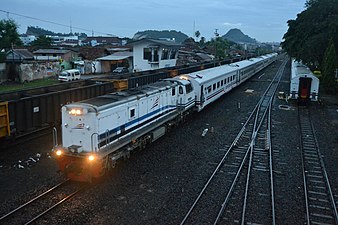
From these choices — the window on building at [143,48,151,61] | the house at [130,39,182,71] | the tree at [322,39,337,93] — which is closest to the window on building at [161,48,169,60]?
the house at [130,39,182,71]

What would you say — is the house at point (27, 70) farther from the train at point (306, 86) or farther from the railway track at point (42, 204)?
the railway track at point (42, 204)

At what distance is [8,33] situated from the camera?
73562 mm

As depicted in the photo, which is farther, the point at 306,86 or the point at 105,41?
the point at 105,41

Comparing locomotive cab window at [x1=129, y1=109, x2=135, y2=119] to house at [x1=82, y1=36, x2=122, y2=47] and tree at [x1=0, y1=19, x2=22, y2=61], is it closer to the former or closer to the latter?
tree at [x1=0, y1=19, x2=22, y2=61]

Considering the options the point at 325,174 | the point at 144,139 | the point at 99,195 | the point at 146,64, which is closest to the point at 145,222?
the point at 99,195

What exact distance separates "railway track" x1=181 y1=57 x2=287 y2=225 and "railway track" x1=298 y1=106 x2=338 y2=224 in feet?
4.47

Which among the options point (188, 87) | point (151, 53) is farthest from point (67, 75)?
point (188, 87)

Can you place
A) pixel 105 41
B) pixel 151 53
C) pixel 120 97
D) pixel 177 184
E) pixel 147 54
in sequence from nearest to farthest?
pixel 177 184 < pixel 120 97 < pixel 151 53 < pixel 147 54 < pixel 105 41

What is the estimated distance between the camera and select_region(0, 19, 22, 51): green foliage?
234ft

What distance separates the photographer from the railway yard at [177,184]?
10.1m

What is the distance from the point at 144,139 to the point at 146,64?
3571 cm

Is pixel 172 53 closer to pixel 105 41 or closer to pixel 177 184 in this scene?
pixel 177 184

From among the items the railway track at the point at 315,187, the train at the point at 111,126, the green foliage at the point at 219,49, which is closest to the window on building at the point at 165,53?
the train at the point at 111,126

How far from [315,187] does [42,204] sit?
34.7 feet
